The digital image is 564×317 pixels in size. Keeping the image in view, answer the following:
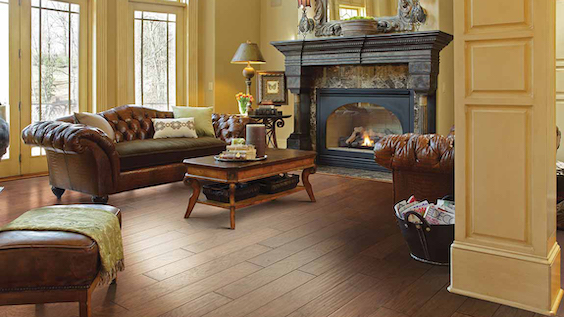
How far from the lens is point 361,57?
662 cm

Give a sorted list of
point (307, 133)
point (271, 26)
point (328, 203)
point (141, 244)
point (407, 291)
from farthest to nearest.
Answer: point (271, 26) < point (307, 133) < point (328, 203) < point (141, 244) < point (407, 291)

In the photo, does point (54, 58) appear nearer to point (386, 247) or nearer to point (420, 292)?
point (386, 247)

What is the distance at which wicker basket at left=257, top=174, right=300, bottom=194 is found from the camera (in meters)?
4.67

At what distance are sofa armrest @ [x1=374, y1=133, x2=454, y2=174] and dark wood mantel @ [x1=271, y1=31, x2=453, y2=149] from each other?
2.35m

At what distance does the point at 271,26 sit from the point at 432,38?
123 inches

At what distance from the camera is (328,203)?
16.2 ft

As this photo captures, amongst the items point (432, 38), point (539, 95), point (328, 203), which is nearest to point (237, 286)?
point (539, 95)

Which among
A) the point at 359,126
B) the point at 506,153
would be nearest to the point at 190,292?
the point at 506,153

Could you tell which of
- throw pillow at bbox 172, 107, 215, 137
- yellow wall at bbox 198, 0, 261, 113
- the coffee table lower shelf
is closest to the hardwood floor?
the coffee table lower shelf

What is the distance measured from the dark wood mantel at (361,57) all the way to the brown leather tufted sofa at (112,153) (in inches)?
71.2

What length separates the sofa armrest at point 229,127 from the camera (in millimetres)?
6163

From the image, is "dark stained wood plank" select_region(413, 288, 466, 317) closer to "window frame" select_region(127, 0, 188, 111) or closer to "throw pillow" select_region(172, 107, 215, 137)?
"throw pillow" select_region(172, 107, 215, 137)

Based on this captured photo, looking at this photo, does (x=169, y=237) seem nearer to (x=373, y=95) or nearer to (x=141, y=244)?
(x=141, y=244)

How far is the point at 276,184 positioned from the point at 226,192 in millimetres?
611
